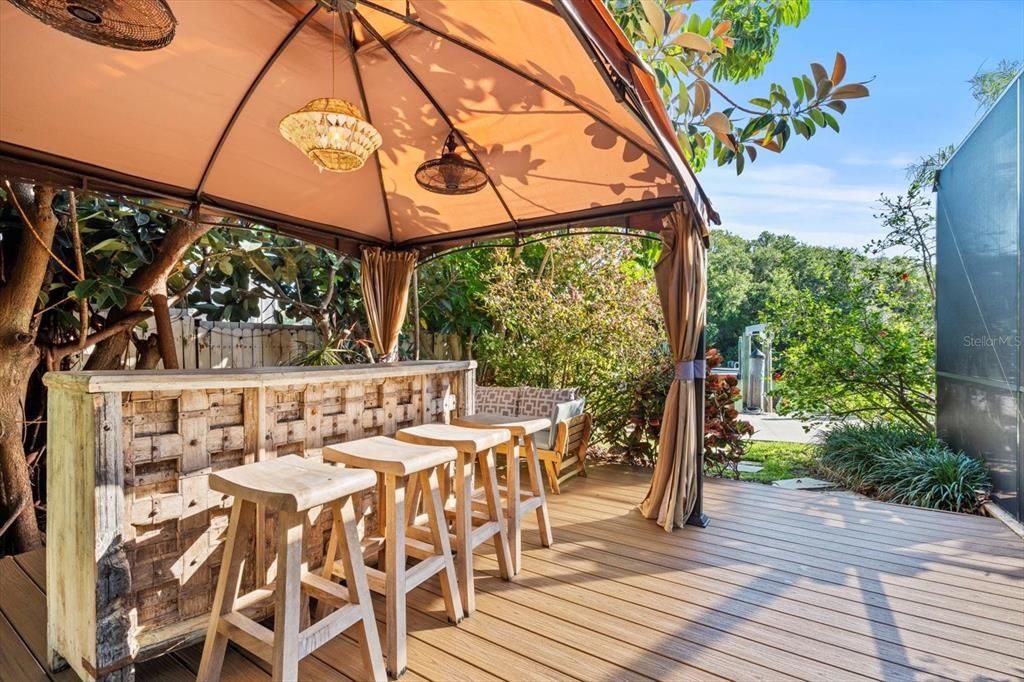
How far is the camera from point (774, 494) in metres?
3.87

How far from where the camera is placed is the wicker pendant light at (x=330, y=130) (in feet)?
6.49

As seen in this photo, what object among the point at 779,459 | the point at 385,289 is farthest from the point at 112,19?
the point at 779,459

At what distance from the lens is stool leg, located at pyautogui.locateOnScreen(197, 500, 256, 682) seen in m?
1.55

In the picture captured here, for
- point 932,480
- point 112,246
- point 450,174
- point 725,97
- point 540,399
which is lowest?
point 932,480

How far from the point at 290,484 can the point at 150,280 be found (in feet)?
9.86

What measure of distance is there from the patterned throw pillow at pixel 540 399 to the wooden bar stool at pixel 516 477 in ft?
4.91

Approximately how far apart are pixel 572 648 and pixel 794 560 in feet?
5.12

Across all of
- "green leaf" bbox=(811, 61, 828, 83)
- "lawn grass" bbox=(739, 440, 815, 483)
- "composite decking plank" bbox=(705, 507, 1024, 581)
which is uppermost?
"green leaf" bbox=(811, 61, 828, 83)

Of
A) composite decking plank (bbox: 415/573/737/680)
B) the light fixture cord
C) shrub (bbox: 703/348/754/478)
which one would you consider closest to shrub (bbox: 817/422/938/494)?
shrub (bbox: 703/348/754/478)

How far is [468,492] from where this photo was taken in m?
2.13

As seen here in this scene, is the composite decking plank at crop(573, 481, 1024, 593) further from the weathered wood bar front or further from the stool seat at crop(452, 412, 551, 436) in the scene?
the weathered wood bar front

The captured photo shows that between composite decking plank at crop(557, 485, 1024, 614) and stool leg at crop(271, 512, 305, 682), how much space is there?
87.1 inches

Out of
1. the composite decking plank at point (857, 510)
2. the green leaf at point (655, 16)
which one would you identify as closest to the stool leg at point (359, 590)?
the green leaf at point (655, 16)

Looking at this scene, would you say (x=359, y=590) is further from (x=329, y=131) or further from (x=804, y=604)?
(x=804, y=604)
